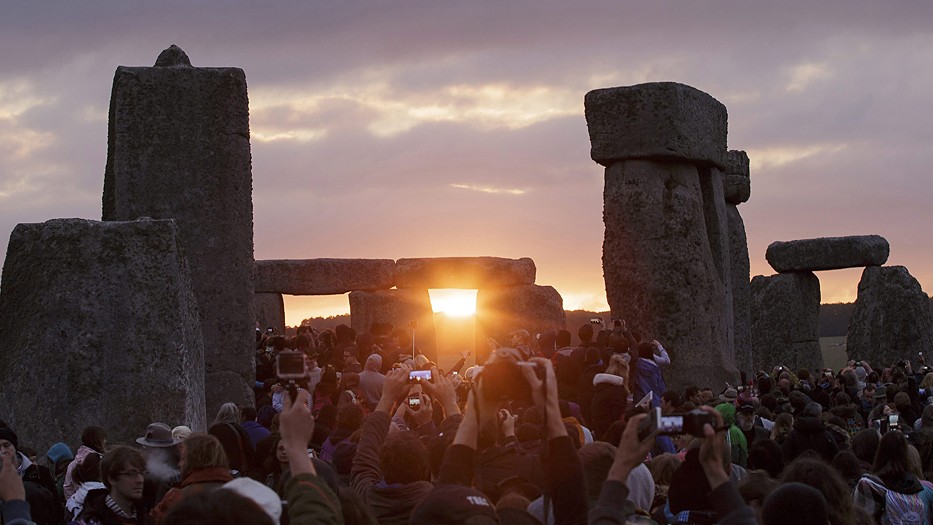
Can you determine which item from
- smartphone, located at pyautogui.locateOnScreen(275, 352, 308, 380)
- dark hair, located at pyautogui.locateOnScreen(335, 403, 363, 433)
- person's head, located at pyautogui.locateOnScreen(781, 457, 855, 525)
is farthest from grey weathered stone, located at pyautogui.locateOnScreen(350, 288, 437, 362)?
smartphone, located at pyautogui.locateOnScreen(275, 352, 308, 380)

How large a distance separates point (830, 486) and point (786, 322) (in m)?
19.9

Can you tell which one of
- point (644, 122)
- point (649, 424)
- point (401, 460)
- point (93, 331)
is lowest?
point (401, 460)

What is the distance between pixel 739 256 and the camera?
58.3 feet

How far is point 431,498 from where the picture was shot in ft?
13.0

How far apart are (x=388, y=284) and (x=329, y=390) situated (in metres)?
16.5

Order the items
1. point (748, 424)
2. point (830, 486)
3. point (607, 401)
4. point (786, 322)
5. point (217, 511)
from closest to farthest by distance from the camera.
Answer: point (217, 511) < point (830, 486) < point (607, 401) < point (748, 424) < point (786, 322)

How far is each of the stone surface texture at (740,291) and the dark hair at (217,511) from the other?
44.0 ft

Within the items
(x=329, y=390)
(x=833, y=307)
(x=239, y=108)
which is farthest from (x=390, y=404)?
(x=833, y=307)

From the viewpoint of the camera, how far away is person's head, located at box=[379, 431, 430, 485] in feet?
16.9

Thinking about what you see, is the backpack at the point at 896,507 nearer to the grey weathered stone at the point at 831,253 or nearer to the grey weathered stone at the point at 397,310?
the grey weathered stone at the point at 831,253

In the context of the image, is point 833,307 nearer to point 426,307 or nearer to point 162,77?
point 426,307

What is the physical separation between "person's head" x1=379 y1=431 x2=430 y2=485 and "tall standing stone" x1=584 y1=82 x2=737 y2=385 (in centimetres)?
744

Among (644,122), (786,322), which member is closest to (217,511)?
(644,122)

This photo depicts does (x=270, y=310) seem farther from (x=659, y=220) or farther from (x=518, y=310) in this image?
(x=659, y=220)
